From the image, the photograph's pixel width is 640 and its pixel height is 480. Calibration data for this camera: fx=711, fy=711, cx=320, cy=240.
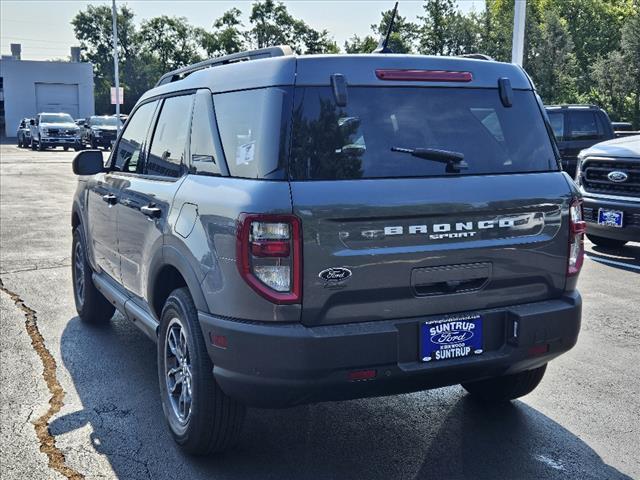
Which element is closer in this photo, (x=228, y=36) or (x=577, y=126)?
(x=577, y=126)

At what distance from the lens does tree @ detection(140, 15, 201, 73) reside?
81625 mm

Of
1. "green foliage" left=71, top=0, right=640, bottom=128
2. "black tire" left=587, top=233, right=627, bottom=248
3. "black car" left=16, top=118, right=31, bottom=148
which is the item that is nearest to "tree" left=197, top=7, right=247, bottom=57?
"green foliage" left=71, top=0, right=640, bottom=128

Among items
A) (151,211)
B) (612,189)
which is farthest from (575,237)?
(612,189)

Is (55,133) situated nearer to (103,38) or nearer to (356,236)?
(356,236)

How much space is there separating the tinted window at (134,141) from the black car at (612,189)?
5845 millimetres

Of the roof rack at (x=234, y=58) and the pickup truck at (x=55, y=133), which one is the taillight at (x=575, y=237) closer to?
the roof rack at (x=234, y=58)

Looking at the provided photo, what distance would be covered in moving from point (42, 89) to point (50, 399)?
5812cm

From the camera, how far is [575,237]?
11.8 feet

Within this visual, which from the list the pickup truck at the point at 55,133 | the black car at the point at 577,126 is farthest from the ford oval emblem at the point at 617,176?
the pickup truck at the point at 55,133

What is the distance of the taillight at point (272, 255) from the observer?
2.97 metres

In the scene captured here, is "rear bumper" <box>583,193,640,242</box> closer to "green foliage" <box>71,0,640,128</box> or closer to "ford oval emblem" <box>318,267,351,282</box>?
"ford oval emblem" <box>318,267,351,282</box>

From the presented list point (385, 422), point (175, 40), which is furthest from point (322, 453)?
point (175, 40)

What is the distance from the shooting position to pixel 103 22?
92.8 metres

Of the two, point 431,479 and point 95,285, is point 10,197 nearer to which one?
point 95,285
